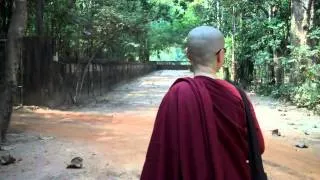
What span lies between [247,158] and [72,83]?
1757 cm

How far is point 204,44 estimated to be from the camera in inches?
119

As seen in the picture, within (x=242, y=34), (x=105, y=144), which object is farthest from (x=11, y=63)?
(x=242, y=34)

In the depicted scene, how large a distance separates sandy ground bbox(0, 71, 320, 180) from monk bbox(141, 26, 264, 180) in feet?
15.1

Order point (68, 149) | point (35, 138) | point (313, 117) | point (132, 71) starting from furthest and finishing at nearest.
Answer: point (132, 71), point (313, 117), point (35, 138), point (68, 149)

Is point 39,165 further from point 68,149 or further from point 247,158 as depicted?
point 247,158

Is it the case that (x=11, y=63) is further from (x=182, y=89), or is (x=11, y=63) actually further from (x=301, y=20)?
(x=301, y=20)

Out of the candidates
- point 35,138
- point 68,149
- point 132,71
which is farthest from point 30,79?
point 132,71

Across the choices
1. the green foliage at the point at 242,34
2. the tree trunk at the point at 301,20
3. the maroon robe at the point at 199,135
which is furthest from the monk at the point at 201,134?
the tree trunk at the point at 301,20

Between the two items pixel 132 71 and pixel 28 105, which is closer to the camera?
pixel 28 105

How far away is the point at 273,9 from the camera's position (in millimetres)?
25344

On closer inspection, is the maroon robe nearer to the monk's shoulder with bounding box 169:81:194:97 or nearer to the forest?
the monk's shoulder with bounding box 169:81:194:97

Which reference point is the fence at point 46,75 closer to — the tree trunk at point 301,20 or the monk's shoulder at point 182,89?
the tree trunk at point 301,20

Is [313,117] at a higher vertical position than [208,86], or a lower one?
lower

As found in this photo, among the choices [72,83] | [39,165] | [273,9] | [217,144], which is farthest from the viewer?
[273,9]
